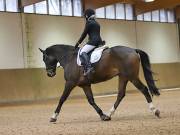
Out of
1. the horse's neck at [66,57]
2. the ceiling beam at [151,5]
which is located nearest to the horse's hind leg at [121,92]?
the horse's neck at [66,57]

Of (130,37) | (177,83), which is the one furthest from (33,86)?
(177,83)

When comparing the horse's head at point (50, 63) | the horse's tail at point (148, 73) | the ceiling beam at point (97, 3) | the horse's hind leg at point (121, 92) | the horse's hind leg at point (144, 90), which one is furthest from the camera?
A: the ceiling beam at point (97, 3)

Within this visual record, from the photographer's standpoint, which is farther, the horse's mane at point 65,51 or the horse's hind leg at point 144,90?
the horse's mane at point 65,51

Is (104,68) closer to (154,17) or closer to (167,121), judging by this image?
(167,121)

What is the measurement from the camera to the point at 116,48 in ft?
34.7

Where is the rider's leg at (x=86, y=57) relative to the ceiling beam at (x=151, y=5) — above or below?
below

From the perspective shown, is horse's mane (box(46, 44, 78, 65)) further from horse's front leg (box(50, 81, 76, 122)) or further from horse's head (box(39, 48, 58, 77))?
horse's front leg (box(50, 81, 76, 122))

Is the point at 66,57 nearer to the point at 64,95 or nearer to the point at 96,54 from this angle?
the point at 96,54

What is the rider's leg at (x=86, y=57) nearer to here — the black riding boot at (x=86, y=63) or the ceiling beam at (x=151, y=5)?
the black riding boot at (x=86, y=63)

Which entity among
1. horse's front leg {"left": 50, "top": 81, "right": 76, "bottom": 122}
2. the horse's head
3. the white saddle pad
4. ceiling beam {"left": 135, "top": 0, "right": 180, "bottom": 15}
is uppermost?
ceiling beam {"left": 135, "top": 0, "right": 180, "bottom": 15}

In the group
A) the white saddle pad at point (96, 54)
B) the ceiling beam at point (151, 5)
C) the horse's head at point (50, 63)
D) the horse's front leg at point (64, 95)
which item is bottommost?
the horse's front leg at point (64, 95)

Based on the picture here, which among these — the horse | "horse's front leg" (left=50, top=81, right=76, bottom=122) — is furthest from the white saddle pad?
"horse's front leg" (left=50, top=81, right=76, bottom=122)

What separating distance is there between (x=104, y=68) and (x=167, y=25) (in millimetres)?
25289

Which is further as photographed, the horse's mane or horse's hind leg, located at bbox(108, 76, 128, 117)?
the horse's mane
